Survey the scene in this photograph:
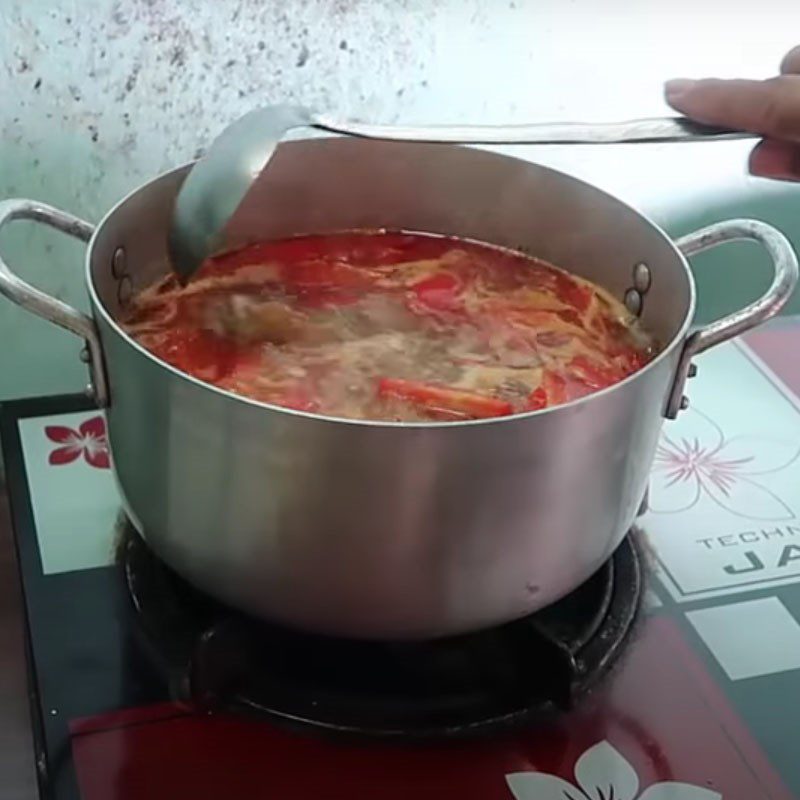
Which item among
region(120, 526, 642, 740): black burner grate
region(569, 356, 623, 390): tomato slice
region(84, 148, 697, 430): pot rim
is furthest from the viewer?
region(569, 356, 623, 390): tomato slice

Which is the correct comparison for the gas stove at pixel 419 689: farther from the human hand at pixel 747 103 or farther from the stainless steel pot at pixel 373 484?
the human hand at pixel 747 103

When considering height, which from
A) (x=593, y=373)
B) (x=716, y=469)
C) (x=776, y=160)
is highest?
(x=776, y=160)

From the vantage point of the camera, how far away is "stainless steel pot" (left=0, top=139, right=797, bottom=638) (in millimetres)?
565

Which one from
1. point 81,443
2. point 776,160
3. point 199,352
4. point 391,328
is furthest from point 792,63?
point 81,443

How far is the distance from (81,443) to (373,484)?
364 millimetres

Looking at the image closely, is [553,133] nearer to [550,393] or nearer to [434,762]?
[550,393]

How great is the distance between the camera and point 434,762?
645 millimetres

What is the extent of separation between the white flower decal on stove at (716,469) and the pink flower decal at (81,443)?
0.36m

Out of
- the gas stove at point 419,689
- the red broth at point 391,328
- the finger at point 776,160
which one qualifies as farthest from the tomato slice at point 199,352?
the finger at point 776,160

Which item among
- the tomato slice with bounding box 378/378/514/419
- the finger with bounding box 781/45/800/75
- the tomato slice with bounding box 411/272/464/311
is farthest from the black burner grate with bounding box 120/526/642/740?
the finger with bounding box 781/45/800/75

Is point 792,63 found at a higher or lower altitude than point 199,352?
higher

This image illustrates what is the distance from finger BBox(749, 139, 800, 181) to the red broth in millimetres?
120

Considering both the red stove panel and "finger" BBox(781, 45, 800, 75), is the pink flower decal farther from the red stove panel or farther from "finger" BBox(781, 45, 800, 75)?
"finger" BBox(781, 45, 800, 75)

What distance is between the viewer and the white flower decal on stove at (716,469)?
2.80 ft
